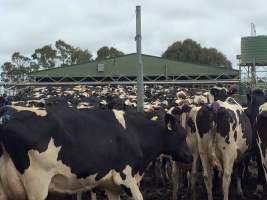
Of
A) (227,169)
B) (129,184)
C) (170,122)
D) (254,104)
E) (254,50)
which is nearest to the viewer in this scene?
(129,184)

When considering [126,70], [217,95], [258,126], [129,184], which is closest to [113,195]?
[129,184]

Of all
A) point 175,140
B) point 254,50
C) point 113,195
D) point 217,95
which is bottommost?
point 113,195

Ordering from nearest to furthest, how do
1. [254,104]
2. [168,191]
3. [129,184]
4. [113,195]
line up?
[129,184], [113,195], [168,191], [254,104]

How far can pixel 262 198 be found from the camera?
10500 mm

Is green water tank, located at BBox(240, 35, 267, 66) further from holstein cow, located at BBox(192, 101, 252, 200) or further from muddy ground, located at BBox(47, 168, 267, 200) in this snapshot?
holstein cow, located at BBox(192, 101, 252, 200)

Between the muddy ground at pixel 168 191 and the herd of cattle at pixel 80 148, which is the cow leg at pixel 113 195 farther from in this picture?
the muddy ground at pixel 168 191

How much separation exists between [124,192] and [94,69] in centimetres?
3941

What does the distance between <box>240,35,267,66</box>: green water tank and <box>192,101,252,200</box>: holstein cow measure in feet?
92.5

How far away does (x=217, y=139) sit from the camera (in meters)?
9.94

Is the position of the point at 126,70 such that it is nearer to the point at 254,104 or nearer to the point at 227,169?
the point at 254,104

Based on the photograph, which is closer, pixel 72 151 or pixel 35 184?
pixel 35 184

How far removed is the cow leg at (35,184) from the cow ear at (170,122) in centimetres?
234

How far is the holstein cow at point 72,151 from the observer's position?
19.8ft

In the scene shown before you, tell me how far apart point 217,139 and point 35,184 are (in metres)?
4.66
